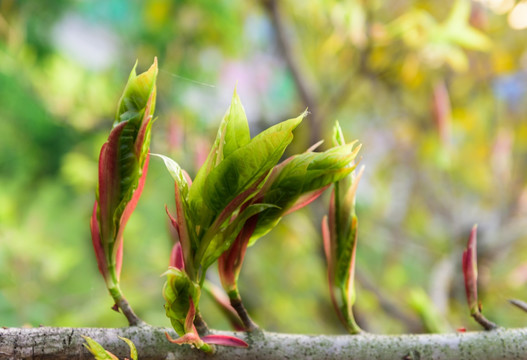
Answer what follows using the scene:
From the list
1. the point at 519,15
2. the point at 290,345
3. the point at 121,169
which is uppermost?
the point at 519,15

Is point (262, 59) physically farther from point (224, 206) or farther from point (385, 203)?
point (224, 206)

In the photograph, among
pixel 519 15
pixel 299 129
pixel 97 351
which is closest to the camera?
pixel 97 351

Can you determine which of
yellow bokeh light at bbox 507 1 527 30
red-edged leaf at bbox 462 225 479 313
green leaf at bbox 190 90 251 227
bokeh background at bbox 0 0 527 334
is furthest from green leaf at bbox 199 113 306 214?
yellow bokeh light at bbox 507 1 527 30

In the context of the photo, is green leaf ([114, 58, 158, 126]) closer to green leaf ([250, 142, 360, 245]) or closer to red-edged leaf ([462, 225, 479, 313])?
green leaf ([250, 142, 360, 245])

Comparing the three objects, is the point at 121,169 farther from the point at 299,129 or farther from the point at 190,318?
the point at 299,129

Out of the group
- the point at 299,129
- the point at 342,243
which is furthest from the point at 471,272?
the point at 299,129

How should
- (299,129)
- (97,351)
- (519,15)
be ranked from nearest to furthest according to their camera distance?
(97,351) < (519,15) < (299,129)

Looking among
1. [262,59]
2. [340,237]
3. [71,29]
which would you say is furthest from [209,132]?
[71,29]
